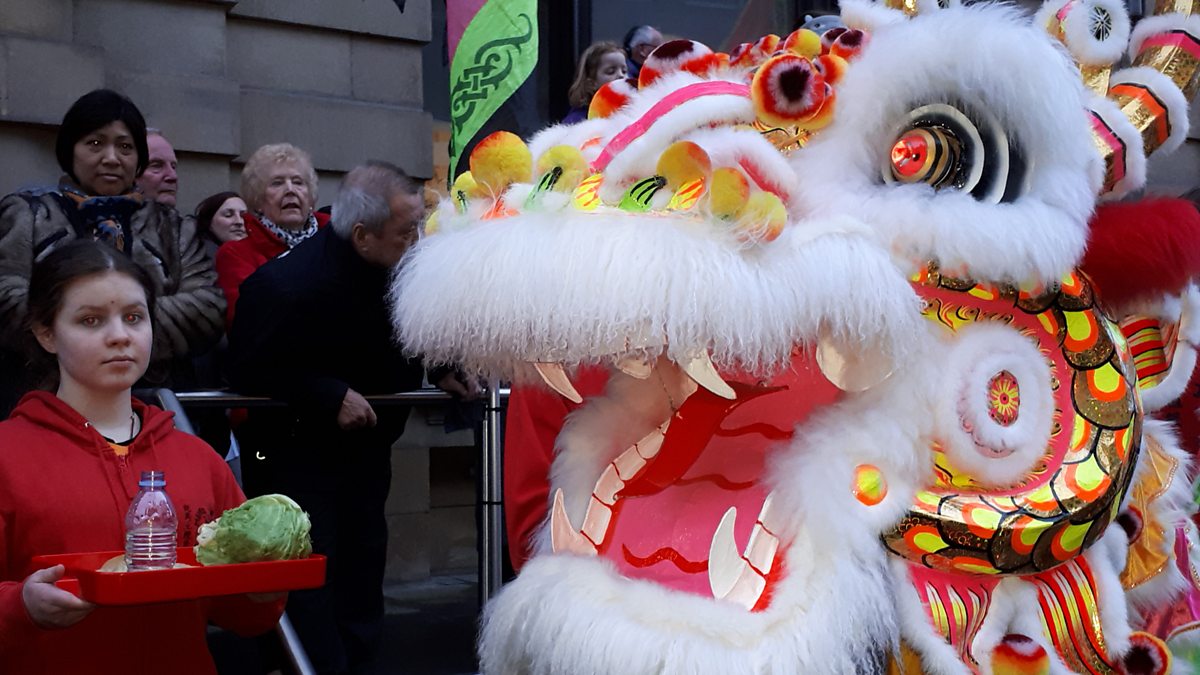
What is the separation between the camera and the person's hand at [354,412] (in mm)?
4406

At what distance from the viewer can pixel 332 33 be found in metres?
7.18

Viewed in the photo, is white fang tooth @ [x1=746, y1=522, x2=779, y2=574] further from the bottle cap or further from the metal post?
the metal post

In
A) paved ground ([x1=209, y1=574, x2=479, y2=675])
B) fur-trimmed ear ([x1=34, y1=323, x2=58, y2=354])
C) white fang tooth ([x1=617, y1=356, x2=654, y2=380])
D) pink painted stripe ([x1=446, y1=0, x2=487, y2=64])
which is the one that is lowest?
paved ground ([x1=209, y1=574, x2=479, y2=675])

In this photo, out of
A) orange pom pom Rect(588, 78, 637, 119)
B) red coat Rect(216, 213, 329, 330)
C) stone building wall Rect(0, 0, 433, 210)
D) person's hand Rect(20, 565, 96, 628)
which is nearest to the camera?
person's hand Rect(20, 565, 96, 628)

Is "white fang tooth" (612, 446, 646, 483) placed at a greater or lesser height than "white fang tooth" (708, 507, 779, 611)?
greater

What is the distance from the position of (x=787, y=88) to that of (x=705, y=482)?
0.69 meters

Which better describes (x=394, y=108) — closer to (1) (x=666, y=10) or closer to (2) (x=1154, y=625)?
(1) (x=666, y=10)

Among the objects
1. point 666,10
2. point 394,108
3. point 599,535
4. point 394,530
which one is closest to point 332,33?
point 394,108

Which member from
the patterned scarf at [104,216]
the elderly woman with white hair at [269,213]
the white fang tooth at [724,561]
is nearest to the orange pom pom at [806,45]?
the white fang tooth at [724,561]

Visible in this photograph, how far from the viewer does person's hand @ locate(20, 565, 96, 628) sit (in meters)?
2.24

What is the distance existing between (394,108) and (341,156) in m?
0.42

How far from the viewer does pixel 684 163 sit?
2.22 meters

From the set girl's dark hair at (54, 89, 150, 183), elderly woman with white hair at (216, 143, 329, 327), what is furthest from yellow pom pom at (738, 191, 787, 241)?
elderly woman with white hair at (216, 143, 329, 327)

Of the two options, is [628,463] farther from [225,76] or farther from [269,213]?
[225,76]
